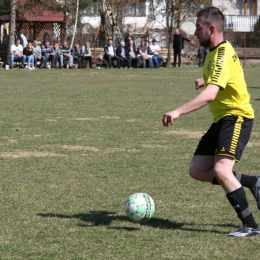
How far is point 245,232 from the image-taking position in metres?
5.70

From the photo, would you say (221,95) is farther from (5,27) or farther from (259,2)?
(259,2)

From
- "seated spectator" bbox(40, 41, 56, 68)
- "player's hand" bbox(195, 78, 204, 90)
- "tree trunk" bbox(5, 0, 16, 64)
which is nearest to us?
"player's hand" bbox(195, 78, 204, 90)

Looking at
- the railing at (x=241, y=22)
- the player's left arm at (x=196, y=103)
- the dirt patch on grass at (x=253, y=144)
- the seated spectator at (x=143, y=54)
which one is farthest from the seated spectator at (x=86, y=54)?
the player's left arm at (x=196, y=103)

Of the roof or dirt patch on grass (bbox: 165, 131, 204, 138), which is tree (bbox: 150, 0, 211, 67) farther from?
dirt patch on grass (bbox: 165, 131, 204, 138)

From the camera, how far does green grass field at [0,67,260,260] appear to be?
17.8 ft

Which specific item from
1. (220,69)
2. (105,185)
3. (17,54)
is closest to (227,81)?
(220,69)

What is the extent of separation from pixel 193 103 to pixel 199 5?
36461 mm

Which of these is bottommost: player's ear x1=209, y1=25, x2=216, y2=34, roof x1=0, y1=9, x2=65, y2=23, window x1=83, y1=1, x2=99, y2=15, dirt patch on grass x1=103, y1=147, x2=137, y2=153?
dirt patch on grass x1=103, y1=147, x2=137, y2=153

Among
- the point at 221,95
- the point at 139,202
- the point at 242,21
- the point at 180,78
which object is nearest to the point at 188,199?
the point at 139,202

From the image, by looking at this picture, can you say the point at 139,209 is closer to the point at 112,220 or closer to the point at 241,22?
the point at 112,220

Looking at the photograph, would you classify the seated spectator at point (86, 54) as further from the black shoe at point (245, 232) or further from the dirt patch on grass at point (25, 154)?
the black shoe at point (245, 232)

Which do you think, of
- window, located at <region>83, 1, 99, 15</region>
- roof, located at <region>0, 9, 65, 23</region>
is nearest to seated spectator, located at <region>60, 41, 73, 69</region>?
roof, located at <region>0, 9, 65, 23</region>

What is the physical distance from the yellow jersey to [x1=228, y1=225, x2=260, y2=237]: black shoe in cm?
92

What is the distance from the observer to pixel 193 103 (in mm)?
5367
